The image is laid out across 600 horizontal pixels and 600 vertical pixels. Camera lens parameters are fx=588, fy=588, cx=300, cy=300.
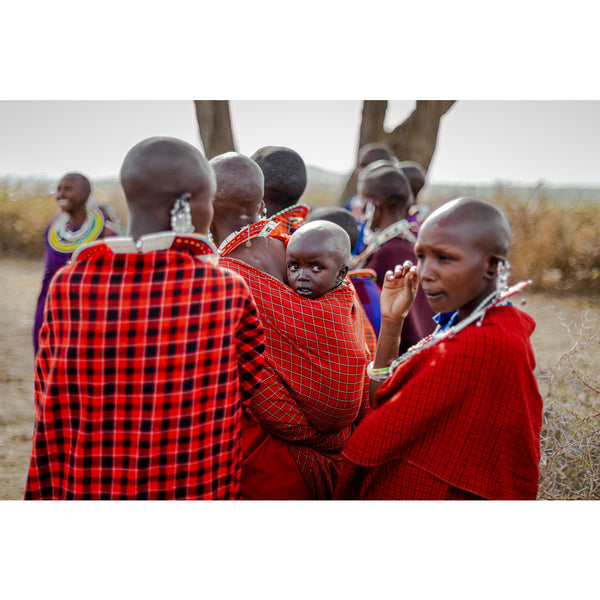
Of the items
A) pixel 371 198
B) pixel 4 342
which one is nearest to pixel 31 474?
pixel 371 198

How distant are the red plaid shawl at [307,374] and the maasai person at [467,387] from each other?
0.42 metres

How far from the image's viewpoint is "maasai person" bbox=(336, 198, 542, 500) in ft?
6.00

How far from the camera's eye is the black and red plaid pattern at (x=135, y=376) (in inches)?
67.4

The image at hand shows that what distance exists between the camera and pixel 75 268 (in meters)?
1.72

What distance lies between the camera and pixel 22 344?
6.62 meters

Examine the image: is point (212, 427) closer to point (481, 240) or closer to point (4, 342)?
point (481, 240)

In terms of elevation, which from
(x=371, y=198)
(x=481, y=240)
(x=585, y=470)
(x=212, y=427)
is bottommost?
(x=585, y=470)

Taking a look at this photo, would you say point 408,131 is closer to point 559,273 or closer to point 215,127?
point 215,127

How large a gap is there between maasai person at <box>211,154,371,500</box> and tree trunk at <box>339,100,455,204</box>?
23.3ft

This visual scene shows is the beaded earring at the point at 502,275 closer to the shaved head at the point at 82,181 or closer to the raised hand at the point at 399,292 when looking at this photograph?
the raised hand at the point at 399,292

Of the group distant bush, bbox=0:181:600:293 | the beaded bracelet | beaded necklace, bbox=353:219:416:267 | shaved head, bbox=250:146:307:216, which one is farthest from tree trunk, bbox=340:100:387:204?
the beaded bracelet

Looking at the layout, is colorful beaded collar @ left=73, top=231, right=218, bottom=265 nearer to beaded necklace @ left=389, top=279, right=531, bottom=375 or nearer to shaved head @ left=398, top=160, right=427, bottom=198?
beaded necklace @ left=389, top=279, right=531, bottom=375

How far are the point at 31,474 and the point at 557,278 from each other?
7.30 m

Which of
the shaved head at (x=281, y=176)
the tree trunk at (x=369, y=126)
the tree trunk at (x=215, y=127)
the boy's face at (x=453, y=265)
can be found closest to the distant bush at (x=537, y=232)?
the tree trunk at (x=215, y=127)
